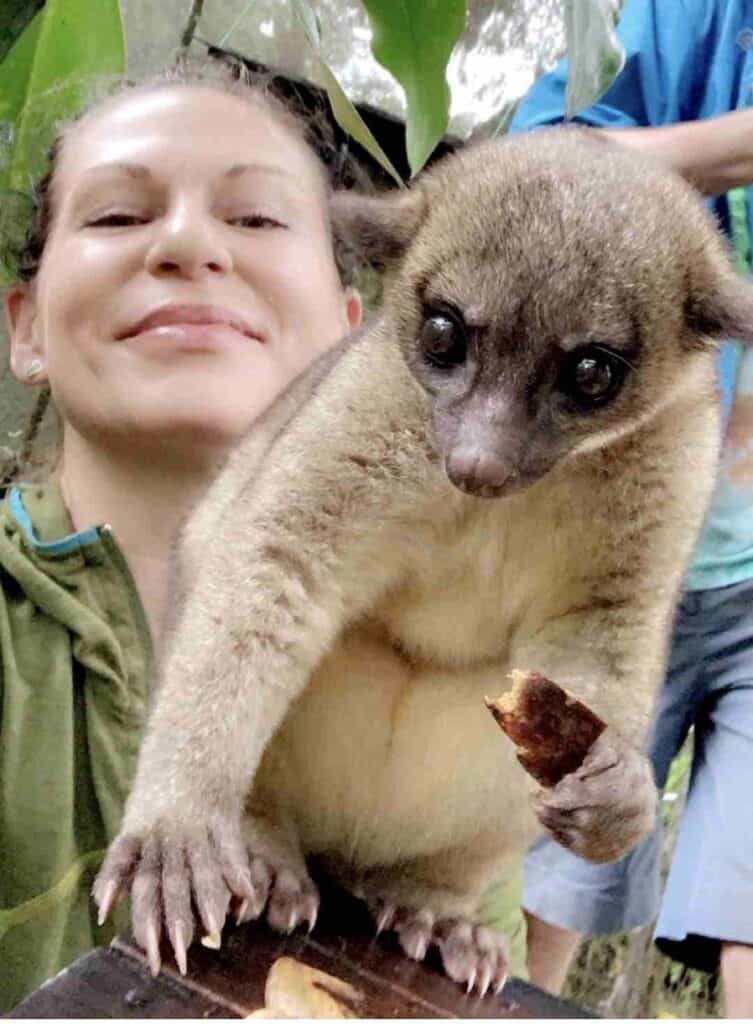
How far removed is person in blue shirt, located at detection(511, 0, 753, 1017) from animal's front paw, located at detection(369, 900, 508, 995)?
0.45m

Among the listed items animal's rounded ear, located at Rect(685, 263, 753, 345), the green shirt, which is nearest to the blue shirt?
animal's rounded ear, located at Rect(685, 263, 753, 345)

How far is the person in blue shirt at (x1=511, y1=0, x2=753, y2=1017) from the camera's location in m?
1.18

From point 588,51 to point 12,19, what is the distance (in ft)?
1.50

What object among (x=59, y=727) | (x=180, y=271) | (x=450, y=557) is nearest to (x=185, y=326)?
(x=180, y=271)

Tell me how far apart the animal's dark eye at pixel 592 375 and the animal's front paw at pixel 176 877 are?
429 mm

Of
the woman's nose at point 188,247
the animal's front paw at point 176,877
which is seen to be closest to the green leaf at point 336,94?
the animal's front paw at point 176,877

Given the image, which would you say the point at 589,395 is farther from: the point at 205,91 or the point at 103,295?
the point at 205,91

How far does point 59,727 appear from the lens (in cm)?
149

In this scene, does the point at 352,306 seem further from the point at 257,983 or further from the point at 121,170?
the point at 257,983

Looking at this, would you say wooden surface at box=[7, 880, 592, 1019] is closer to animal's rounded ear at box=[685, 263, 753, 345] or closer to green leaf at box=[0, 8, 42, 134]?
animal's rounded ear at box=[685, 263, 753, 345]

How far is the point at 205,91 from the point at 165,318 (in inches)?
16.4

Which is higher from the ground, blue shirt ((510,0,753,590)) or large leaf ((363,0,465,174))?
blue shirt ((510,0,753,590))

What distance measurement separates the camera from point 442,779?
122 cm

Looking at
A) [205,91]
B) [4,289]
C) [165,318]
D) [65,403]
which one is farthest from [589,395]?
[4,289]
